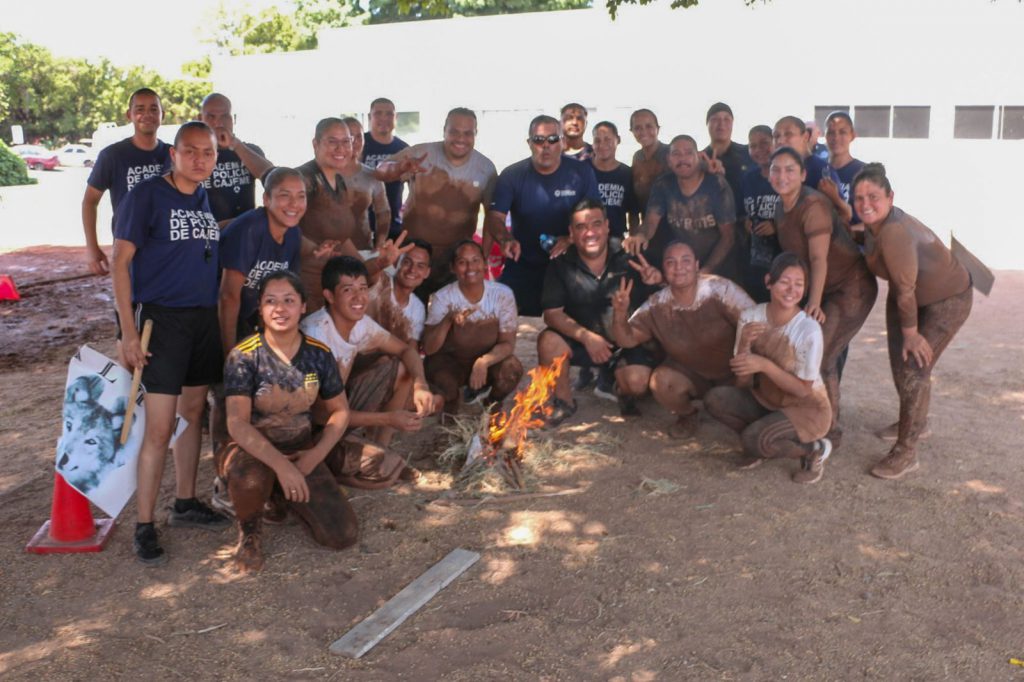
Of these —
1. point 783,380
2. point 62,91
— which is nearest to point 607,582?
point 783,380

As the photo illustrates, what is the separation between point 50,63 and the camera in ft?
186

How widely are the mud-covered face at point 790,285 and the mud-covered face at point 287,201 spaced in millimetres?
2630

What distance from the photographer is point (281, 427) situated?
441 cm

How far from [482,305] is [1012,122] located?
14795 millimetres

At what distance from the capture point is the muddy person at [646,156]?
6898 millimetres

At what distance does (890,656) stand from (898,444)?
2131 millimetres

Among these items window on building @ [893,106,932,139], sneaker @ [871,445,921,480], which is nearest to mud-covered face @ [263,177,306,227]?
sneaker @ [871,445,921,480]

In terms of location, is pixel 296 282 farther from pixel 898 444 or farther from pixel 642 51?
pixel 642 51

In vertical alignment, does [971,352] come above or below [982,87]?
below

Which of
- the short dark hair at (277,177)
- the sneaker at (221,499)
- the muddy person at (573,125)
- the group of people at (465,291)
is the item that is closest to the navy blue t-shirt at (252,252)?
the group of people at (465,291)

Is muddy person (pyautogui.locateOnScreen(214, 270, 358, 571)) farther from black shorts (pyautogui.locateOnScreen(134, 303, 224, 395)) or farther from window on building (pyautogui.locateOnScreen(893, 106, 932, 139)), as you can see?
window on building (pyautogui.locateOnScreen(893, 106, 932, 139))

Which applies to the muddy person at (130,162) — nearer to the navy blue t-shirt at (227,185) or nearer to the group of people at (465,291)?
the group of people at (465,291)

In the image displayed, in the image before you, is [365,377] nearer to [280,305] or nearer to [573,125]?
[280,305]

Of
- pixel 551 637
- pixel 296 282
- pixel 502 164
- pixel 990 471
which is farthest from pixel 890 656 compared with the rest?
pixel 502 164
